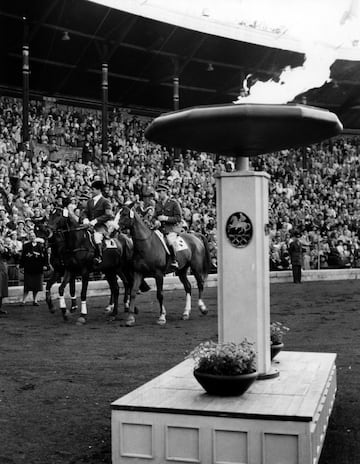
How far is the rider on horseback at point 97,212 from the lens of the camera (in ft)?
44.1

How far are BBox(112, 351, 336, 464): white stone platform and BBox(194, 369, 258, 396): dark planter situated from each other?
6 centimetres

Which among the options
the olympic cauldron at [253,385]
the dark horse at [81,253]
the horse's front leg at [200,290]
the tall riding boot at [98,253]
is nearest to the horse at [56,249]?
the dark horse at [81,253]

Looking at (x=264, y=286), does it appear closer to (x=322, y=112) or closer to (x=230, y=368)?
(x=230, y=368)

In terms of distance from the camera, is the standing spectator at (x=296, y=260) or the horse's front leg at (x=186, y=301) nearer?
the horse's front leg at (x=186, y=301)

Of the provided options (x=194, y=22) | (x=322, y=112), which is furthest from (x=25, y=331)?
(x=194, y=22)

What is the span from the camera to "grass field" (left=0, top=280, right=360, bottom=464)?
5707mm

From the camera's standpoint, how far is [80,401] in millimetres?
7082

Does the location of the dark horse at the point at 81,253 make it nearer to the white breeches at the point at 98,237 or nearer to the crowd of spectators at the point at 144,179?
the white breeches at the point at 98,237

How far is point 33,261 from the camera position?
1582 centimetres

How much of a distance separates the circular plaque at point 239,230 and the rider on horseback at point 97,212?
7.60m

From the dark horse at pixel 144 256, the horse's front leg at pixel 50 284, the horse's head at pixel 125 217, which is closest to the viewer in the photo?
the horse's head at pixel 125 217

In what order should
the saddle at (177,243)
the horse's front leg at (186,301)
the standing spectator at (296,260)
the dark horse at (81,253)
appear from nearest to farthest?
the dark horse at (81,253)
the saddle at (177,243)
the horse's front leg at (186,301)
the standing spectator at (296,260)

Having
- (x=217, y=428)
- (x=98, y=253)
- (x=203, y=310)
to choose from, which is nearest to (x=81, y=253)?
(x=98, y=253)

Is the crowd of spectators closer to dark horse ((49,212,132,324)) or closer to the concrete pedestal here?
dark horse ((49,212,132,324))
